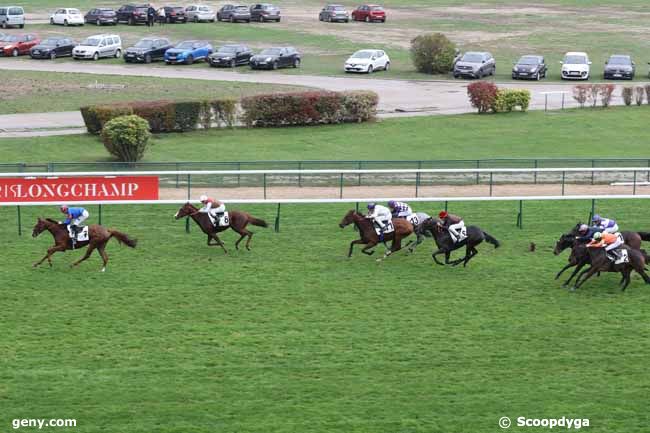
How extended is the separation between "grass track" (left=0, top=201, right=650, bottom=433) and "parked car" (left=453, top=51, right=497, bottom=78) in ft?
77.3

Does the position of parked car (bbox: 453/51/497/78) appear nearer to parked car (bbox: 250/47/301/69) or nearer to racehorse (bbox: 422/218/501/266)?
parked car (bbox: 250/47/301/69)

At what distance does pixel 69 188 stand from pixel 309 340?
25.8ft

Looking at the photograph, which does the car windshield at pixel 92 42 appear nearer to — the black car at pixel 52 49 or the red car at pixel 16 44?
the black car at pixel 52 49

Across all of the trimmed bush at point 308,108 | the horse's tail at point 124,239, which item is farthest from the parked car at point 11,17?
the horse's tail at point 124,239

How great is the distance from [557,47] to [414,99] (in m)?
16.3

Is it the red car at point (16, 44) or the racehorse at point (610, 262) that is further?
the red car at point (16, 44)

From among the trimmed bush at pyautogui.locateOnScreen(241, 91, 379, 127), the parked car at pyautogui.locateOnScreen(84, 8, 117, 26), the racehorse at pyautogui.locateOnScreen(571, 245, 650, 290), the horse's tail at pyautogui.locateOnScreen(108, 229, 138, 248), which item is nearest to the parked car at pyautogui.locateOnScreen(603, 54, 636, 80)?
the trimmed bush at pyautogui.locateOnScreen(241, 91, 379, 127)

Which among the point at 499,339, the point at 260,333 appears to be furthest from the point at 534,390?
the point at 260,333

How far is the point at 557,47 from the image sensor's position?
178 feet

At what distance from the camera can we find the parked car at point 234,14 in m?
59.8

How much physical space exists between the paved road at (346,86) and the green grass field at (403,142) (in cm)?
234

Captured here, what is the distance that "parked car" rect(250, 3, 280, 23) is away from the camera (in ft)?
199

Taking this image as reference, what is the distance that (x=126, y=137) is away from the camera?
95.6 ft

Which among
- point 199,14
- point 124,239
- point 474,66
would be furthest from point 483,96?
point 199,14
